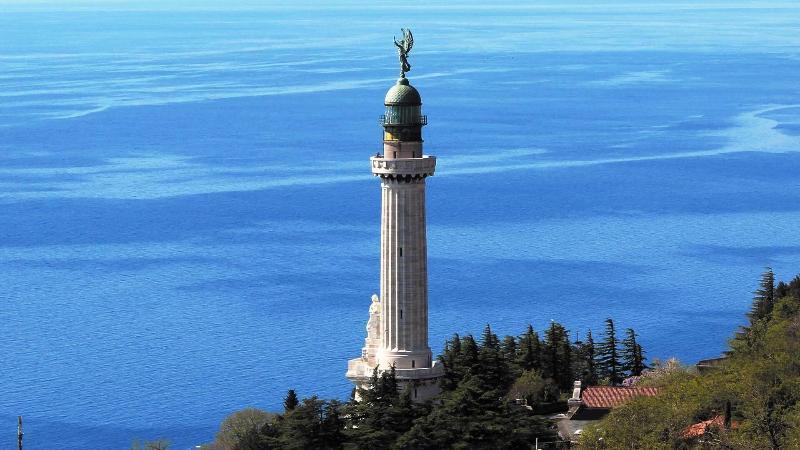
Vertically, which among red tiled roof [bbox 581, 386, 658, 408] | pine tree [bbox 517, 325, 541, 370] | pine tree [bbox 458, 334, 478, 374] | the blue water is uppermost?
the blue water

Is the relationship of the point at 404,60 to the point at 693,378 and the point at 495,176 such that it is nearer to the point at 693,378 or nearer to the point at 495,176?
the point at 693,378

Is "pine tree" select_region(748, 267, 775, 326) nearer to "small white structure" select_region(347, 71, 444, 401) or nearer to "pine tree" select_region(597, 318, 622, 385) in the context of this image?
"pine tree" select_region(597, 318, 622, 385)

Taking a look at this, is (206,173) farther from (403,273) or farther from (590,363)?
(403,273)

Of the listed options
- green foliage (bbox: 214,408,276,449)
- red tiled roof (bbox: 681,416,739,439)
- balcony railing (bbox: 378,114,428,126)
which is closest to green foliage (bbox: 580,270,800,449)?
red tiled roof (bbox: 681,416,739,439)

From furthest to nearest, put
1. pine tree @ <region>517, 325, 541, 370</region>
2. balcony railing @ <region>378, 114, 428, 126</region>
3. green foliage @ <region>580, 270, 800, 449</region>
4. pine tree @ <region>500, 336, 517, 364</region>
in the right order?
1. pine tree @ <region>517, 325, 541, 370</region>
2. pine tree @ <region>500, 336, 517, 364</region>
3. balcony railing @ <region>378, 114, 428, 126</region>
4. green foliage @ <region>580, 270, 800, 449</region>

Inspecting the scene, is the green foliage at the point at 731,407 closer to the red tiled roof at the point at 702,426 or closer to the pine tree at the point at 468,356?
the red tiled roof at the point at 702,426

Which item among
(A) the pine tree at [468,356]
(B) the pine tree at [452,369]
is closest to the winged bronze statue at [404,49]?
(B) the pine tree at [452,369]

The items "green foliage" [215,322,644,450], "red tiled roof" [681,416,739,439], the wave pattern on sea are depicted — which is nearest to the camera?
"red tiled roof" [681,416,739,439]
